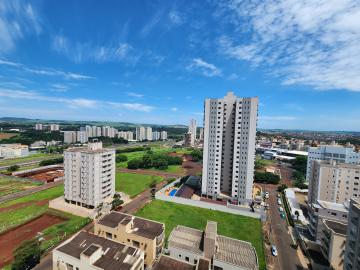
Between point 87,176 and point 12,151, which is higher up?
point 87,176

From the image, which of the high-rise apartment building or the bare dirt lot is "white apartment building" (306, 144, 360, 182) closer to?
the high-rise apartment building

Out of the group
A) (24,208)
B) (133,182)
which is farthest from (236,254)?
(133,182)

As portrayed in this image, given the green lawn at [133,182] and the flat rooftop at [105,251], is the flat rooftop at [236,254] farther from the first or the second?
the green lawn at [133,182]

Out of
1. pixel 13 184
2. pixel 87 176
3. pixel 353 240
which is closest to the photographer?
pixel 353 240

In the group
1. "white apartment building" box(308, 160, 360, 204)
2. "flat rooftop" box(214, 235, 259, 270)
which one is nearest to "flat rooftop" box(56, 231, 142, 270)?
"flat rooftop" box(214, 235, 259, 270)

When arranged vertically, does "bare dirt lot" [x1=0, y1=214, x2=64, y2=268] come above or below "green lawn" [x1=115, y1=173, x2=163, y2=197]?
below

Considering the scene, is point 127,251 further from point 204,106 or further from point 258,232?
point 204,106

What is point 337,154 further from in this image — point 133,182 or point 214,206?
point 133,182
